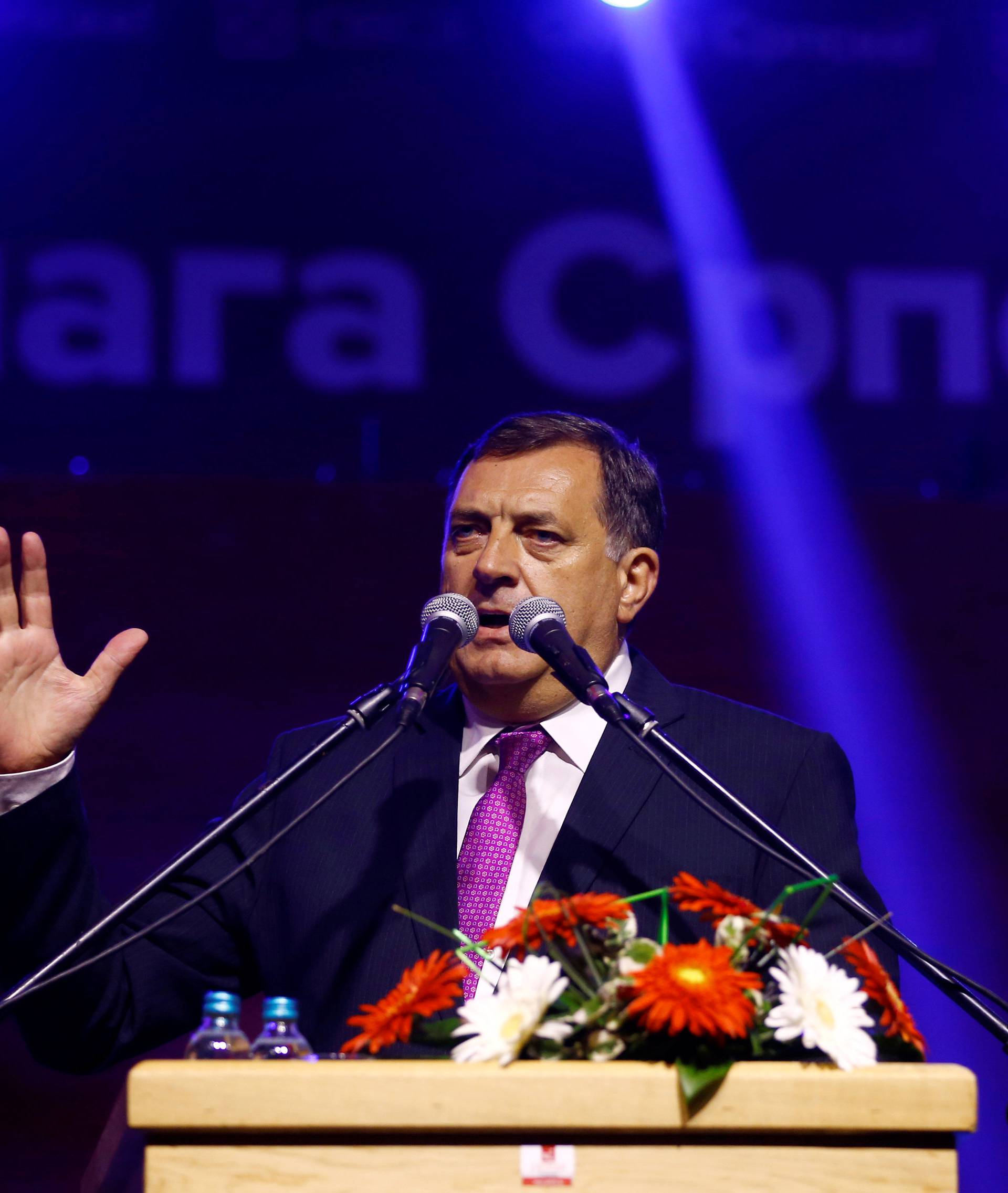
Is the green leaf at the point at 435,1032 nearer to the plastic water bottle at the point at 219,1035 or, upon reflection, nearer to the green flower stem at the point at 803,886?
the plastic water bottle at the point at 219,1035

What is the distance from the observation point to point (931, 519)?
127 inches

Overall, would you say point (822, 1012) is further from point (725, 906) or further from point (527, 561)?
point (527, 561)

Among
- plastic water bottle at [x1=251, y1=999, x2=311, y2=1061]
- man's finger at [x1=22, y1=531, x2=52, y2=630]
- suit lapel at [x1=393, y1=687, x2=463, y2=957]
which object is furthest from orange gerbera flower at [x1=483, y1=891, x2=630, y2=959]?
man's finger at [x1=22, y1=531, x2=52, y2=630]

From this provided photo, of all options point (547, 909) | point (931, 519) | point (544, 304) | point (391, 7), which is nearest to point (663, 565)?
point (931, 519)

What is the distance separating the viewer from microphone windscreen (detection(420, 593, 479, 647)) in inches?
60.8

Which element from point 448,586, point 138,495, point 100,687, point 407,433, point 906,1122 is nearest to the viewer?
point 906,1122

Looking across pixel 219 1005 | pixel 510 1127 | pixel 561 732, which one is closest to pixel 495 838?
pixel 561 732

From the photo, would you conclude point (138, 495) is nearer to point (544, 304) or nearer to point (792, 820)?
point (544, 304)

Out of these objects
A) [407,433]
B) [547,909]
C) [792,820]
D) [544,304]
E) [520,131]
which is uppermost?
[520,131]

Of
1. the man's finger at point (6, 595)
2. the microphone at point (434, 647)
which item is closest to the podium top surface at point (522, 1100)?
the microphone at point (434, 647)

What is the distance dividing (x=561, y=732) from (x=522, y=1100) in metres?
0.97

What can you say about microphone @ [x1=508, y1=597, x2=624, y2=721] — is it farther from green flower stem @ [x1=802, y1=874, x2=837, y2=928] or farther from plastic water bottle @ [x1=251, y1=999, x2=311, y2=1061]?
plastic water bottle @ [x1=251, y1=999, x2=311, y2=1061]

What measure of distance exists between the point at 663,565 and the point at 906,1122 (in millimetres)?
2201

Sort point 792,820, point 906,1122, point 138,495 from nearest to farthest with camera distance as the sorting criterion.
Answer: point 906,1122 → point 792,820 → point 138,495
